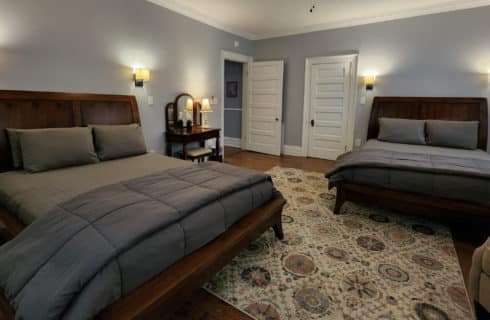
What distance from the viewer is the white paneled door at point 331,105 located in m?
5.15

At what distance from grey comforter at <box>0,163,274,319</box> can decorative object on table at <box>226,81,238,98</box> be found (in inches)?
217

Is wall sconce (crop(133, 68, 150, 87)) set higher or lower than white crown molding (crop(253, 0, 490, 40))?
lower

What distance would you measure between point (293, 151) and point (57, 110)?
4.41 metres

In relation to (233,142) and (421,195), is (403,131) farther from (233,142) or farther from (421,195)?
(233,142)

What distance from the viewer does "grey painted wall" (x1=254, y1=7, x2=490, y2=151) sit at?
4047 mm

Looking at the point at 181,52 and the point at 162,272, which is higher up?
the point at 181,52

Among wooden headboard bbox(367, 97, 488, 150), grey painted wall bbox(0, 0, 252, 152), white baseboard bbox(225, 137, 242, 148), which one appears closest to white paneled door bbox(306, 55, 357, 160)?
wooden headboard bbox(367, 97, 488, 150)

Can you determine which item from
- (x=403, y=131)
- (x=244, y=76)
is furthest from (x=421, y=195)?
(x=244, y=76)

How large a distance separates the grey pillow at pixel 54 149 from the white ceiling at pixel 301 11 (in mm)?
2435

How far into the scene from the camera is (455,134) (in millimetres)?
3852

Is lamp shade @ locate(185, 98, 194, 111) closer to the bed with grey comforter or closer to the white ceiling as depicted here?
the white ceiling

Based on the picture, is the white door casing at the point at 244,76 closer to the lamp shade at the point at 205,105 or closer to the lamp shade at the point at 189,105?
the lamp shade at the point at 205,105

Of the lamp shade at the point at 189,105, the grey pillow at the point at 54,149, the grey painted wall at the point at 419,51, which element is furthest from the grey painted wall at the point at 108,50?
the grey painted wall at the point at 419,51

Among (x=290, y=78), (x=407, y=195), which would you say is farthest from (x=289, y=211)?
(x=290, y=78)
